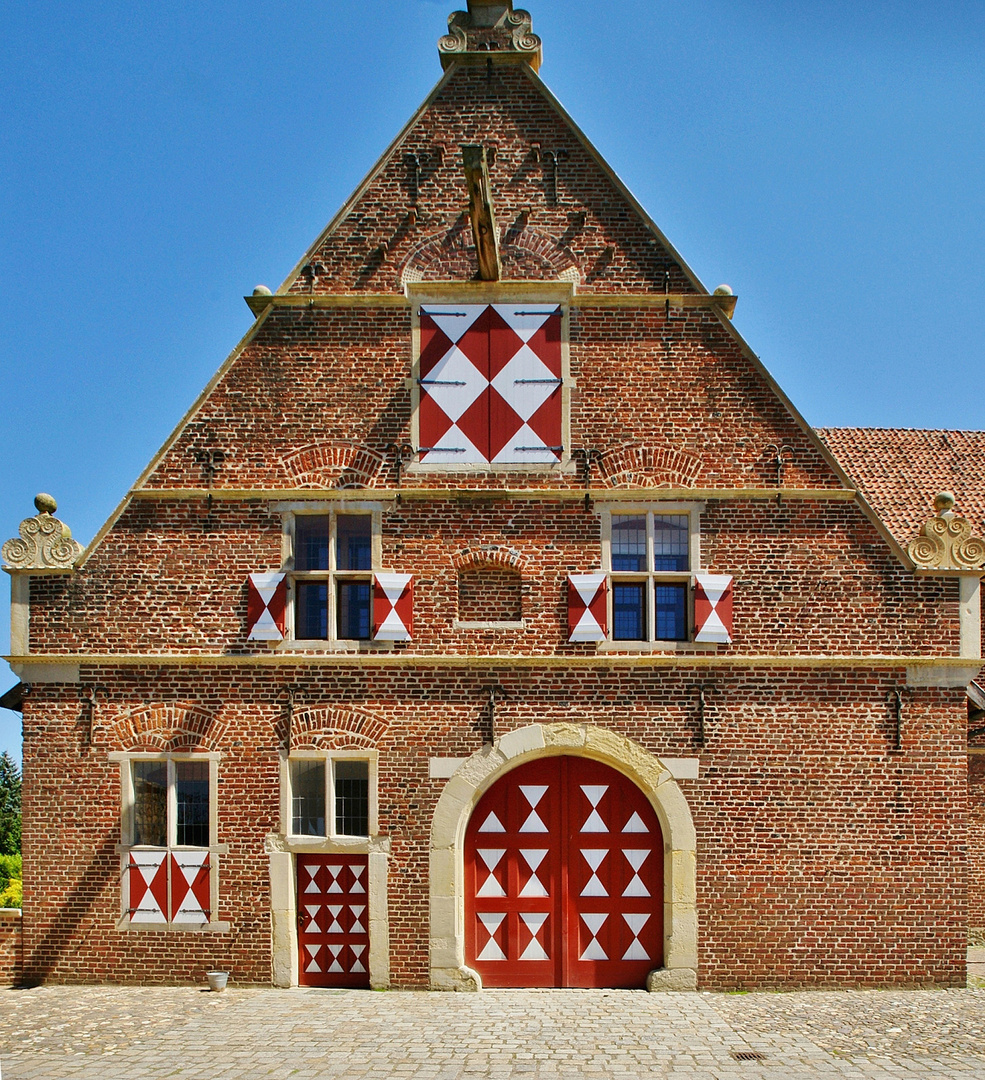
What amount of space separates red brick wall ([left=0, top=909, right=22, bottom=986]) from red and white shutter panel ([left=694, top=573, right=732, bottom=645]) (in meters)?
8.46

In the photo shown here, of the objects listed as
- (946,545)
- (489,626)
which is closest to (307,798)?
(489,626)

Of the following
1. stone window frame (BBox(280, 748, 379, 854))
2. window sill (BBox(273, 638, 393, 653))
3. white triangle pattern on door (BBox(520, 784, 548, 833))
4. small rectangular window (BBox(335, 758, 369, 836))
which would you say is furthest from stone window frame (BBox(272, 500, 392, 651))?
white triangle pattern on door (BBox(520, 784, 548, 833))

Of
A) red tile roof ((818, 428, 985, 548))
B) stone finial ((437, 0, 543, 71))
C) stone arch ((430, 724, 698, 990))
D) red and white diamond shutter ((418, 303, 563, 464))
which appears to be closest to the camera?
stone arch ((430, 724, 698, 990))

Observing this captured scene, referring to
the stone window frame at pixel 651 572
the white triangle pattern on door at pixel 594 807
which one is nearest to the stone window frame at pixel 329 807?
the white triangle pattern on door at pixel 594 807

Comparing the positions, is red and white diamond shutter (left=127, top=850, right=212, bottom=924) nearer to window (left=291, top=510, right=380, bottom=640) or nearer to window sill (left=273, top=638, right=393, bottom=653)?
window sill (left=273, top=638, right=393, bottom=653)

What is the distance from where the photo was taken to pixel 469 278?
40.2 feet

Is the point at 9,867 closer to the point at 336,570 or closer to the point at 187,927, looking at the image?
the point at 187,927

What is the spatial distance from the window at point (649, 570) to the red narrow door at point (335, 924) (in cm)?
408

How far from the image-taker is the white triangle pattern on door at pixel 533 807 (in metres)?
11.6

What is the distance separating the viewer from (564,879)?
453 inches

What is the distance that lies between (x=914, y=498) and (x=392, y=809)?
10.6 metres

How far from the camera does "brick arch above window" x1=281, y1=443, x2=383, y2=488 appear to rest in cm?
1198

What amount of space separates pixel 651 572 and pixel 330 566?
374 cm

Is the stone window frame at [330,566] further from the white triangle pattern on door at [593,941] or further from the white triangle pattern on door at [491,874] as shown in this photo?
the white triangle pattern on door at [593,941]
